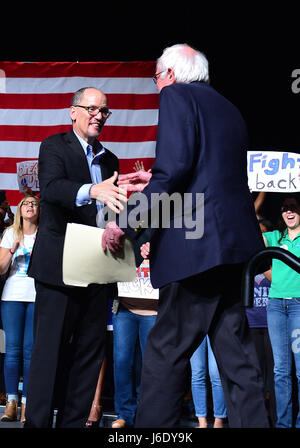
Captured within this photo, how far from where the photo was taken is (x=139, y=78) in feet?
21.0

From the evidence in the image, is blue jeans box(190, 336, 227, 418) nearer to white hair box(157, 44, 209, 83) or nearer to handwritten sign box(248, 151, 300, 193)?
handwritten sign box(248, 151, 300, 193)

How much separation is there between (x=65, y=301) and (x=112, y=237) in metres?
0.53

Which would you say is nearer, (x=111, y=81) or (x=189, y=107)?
(x=189, y=107)

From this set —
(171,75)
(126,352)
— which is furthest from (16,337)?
(171,75)

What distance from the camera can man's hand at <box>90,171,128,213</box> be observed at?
2.75 metres

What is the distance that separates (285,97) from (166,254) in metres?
3.75

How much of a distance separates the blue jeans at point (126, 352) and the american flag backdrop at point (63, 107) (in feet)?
6.18

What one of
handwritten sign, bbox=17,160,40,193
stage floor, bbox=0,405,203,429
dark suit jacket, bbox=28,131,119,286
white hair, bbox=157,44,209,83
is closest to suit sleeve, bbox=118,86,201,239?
white hair, bbox=157,44,209,83

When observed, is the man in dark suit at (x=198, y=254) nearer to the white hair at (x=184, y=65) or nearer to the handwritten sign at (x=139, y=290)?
the white hair at (x=184, y=65)

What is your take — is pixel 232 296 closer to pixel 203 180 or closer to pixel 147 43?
pixel 203 180

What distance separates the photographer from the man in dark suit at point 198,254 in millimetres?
2463

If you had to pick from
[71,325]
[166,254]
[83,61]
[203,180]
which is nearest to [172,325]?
[166,254]

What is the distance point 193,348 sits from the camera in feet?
8.26

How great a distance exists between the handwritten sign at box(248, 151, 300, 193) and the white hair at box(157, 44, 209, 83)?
2.25m
